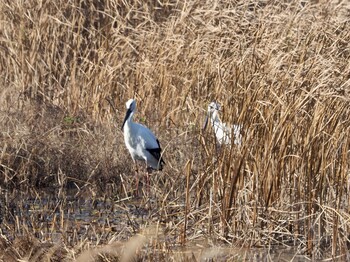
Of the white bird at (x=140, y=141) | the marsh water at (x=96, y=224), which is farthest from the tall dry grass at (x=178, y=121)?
the white bird at (x=140, y=141)

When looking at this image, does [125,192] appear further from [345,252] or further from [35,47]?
[35,47]

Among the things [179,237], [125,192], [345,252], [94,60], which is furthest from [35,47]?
[345,252]

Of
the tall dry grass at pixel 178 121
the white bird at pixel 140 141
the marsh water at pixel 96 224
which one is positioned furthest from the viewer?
the white bird at pixel 140 141

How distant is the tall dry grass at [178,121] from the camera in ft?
19.2

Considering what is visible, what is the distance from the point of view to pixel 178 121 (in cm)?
894

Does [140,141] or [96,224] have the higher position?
[96,224]

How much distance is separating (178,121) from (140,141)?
727 mm

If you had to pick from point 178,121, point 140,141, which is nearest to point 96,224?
point 140,141

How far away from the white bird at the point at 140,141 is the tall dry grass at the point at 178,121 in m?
0.15

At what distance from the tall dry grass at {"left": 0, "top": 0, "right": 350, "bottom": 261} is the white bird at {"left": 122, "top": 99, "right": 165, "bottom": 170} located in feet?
0.48

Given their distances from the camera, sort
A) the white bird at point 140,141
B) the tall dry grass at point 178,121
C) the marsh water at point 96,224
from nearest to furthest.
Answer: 1. the marsh water at point 96,224
2. the tall dry grass at point 178,121
3. the white bird at point 140,141

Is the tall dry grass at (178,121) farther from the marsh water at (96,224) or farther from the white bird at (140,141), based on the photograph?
the white bird at (140,141)

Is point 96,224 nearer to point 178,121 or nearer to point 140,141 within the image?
point 140,141

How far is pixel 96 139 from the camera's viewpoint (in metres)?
8.35
